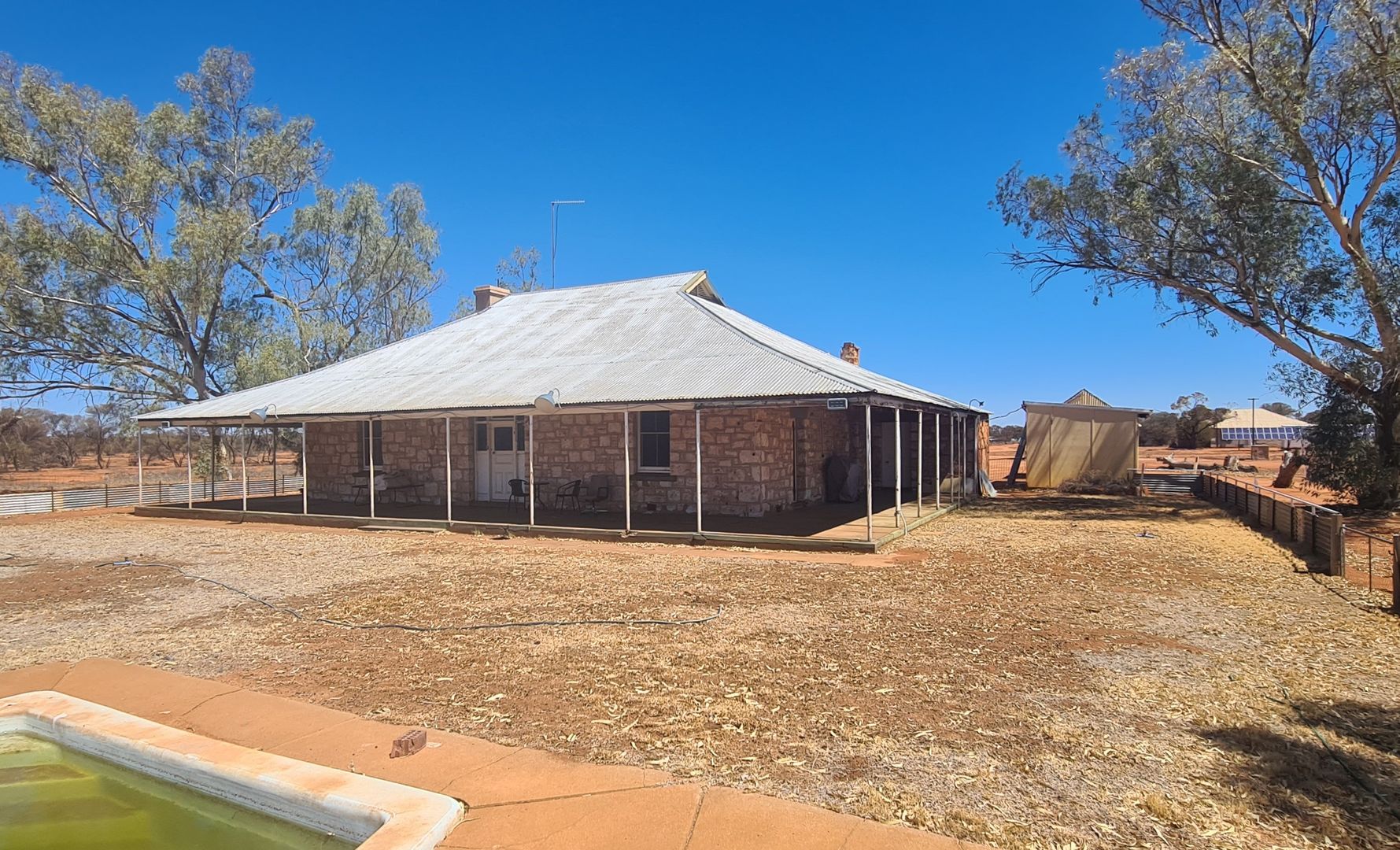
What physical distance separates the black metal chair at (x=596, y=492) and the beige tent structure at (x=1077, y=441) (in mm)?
13206

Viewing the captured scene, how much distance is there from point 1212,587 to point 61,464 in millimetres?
52551

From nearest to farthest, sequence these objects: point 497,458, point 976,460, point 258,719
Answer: point 258,719 < point 497,458 < point 976,460

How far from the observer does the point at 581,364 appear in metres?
15.1

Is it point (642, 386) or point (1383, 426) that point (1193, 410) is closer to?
point (1383, 426)

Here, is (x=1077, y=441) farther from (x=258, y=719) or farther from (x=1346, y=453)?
(x=258, y=719)

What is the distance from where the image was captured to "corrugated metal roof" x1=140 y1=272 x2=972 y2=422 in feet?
40.5

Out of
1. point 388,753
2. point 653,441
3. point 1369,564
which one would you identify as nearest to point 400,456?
point 653,441

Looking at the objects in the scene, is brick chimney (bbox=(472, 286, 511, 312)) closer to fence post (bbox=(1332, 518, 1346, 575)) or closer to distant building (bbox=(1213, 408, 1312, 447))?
fence post (bbox=(1332, 518, 1346, 575))

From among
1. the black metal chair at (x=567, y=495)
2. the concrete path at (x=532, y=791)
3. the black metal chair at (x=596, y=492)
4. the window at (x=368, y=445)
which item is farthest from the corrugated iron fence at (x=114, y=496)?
the concrete path at (x=532, y=791)

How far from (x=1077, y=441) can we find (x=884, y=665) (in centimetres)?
1920

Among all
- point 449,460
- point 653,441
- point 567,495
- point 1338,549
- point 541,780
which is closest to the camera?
point 541,780

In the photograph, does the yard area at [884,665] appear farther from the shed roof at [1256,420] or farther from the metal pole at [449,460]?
the shed roof at [1256,420]

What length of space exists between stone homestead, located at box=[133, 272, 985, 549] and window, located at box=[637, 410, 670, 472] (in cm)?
3

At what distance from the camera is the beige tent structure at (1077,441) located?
21406 mm
